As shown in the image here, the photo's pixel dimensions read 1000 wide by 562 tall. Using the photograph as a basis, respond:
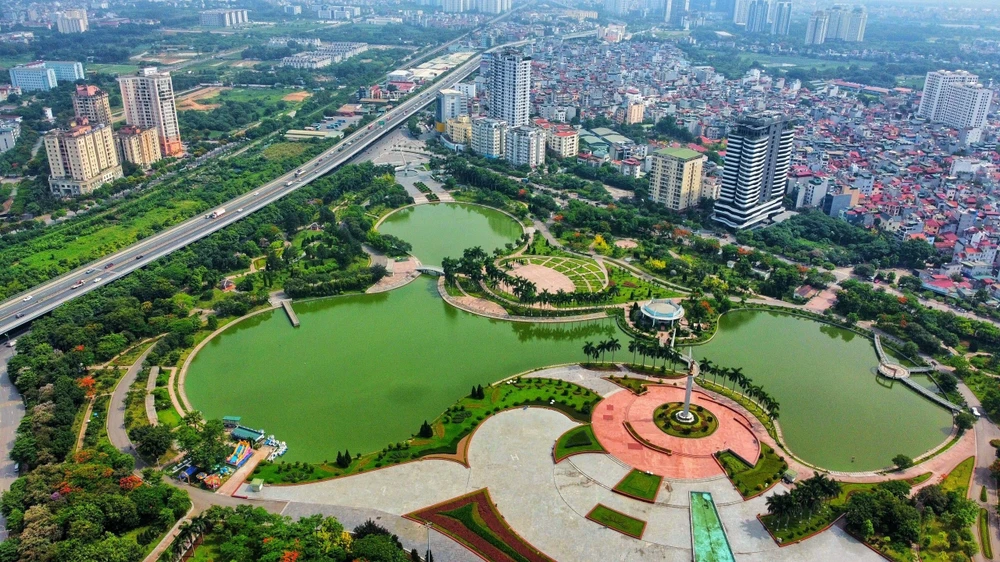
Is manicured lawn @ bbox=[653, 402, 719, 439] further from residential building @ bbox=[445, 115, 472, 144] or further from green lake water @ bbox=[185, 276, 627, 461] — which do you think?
residential building @ bbox=[445, 115, 472, 144]

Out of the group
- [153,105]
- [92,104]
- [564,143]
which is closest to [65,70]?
[92,104]

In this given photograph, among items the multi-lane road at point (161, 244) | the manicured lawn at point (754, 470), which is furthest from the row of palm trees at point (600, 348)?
the multi-lane road at point (161, 244)

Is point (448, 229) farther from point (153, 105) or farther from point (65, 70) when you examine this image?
point (65, 70)

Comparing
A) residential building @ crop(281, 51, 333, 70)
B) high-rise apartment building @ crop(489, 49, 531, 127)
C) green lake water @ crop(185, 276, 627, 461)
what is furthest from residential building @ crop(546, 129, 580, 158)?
residential building @ crop(281, 51, 333, 70)

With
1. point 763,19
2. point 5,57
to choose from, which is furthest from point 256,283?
point 763,19

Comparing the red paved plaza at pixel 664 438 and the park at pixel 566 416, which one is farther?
the red paved plaza at pixel 664 438

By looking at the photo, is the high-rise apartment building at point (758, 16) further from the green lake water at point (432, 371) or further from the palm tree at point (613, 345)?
the palm tree at point (613, 345)

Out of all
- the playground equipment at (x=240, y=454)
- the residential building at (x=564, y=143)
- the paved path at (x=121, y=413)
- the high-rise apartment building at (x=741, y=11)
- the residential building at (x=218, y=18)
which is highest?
the high-rise apartment building at (x=741, y=11)
